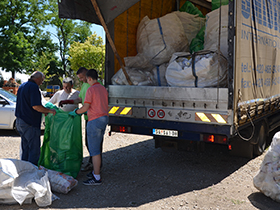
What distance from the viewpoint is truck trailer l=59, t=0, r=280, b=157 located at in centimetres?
396

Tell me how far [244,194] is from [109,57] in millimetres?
2886

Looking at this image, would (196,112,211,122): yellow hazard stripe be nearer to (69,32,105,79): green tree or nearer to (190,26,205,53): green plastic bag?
(190,26,205,53): green plastic bag

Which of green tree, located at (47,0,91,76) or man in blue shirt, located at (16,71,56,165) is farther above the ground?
green tree, located at (47,0,91,76)

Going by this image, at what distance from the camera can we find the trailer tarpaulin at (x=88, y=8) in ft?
15.9

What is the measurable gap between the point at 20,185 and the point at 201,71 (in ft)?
8.73

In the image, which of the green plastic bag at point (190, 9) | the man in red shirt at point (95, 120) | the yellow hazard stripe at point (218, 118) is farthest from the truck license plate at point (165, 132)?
the green plastic bag at point (190, 9)

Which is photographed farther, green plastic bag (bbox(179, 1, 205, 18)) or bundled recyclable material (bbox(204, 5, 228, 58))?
green plastic bag (bbox(179, 1, 205, 18))

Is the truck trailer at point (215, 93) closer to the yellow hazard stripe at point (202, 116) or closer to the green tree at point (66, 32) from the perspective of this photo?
the yellow hazard stripe at point (202, 116)

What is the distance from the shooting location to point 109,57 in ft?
16.8

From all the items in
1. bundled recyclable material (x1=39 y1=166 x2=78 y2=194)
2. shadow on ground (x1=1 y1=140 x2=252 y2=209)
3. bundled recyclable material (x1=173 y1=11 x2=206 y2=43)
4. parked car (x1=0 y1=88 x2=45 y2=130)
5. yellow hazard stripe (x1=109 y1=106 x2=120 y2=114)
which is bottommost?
shadow on ground (x1=1 y1=140 x2=252 y2=209)

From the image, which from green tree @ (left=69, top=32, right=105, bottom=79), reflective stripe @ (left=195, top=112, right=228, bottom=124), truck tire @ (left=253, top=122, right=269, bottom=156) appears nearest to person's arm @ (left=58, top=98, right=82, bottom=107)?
reflective stripe @ (left=195, top=112, right=228, bottom=124)

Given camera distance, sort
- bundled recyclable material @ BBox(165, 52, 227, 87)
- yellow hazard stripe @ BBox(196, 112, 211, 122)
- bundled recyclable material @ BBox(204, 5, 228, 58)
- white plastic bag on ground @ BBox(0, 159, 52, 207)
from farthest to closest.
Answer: bundled recyclable material @ BBox(204, 5, 228, 58) → bundled recyclable material @ BBox(165, 52, 227, 87) → yellow hazard stripe @ BBox(196, 112, 211, 122) → white plastic bag on ground @ BBox(0, 159, 52, 207)

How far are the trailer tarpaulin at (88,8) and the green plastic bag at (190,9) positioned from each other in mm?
1376

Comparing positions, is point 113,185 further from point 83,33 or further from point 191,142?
point 83,33
